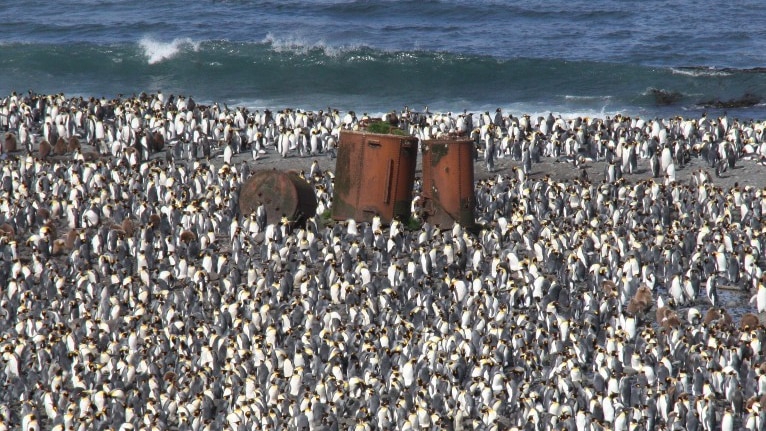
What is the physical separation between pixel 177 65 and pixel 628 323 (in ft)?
150

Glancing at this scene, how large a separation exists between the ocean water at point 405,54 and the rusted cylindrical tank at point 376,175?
24.8m

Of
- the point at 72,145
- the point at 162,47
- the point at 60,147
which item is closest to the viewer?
the point at 60,147

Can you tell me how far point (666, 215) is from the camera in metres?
27.8

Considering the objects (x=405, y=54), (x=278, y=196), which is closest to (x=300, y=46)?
(x=405, y=54)

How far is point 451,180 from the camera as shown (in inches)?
1087

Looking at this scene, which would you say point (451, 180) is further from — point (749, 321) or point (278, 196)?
point (749, 321)

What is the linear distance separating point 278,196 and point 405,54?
120 feet

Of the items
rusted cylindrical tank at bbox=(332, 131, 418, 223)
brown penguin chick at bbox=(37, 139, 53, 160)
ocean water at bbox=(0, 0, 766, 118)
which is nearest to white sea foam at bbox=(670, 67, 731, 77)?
ocean water at bbox=(0, 0, 766, 118)

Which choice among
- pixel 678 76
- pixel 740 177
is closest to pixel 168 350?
pixel 740 177

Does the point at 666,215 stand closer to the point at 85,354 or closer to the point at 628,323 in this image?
the point at 628,323

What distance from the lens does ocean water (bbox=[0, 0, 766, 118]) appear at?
5638cm

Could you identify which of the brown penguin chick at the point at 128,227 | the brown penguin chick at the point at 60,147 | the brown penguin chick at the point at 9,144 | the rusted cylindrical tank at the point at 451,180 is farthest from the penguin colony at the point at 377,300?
the brown penguin chick at the point at 9,144

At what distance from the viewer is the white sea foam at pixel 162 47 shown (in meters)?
64.9

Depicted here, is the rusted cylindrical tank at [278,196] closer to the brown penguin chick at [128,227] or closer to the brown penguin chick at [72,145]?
the brown penguin chick at [128,227]
